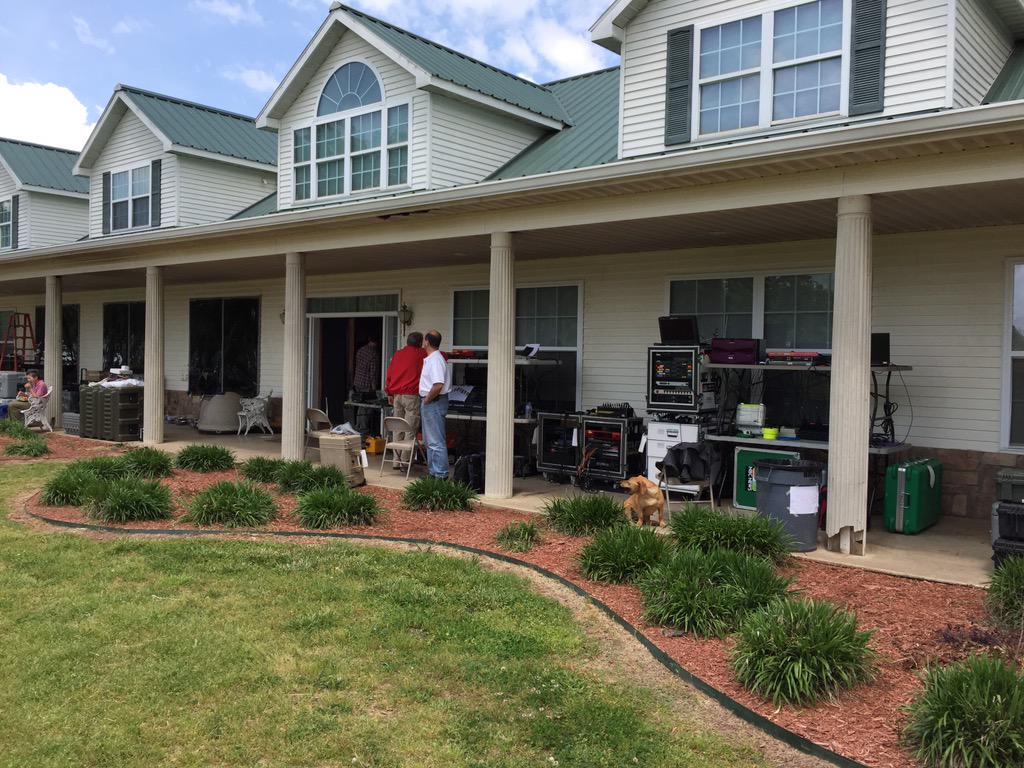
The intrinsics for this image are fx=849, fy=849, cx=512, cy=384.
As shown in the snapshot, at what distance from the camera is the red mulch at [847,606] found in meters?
3.79

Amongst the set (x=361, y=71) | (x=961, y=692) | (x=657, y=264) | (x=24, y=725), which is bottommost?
(x=24, y=725)

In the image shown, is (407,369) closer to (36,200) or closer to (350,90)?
(350,90)

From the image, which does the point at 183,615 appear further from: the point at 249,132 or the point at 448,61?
the point at 249,132

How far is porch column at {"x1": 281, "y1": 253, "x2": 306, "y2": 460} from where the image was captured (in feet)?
36.4

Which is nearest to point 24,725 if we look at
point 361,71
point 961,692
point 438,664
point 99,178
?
point 438,664

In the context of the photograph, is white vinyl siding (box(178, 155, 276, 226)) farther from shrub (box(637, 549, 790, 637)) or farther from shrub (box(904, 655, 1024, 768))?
shrub (box(904, 655, 1024, 768))

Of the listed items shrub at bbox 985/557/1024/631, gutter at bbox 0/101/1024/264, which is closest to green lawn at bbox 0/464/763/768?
shrub at bbox 985/557/1024/631

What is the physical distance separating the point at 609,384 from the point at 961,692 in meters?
7.49

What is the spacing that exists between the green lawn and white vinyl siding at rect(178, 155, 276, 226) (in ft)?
34.7

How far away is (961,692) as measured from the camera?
355cm

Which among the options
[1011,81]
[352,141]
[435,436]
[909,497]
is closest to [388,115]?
[352,141]

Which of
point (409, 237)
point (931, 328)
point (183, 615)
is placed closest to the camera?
point (183, 615)

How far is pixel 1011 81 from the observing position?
332 inches

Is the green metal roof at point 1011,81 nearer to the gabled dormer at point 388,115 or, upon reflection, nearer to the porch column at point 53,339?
the gabled dormer at point 388,115
